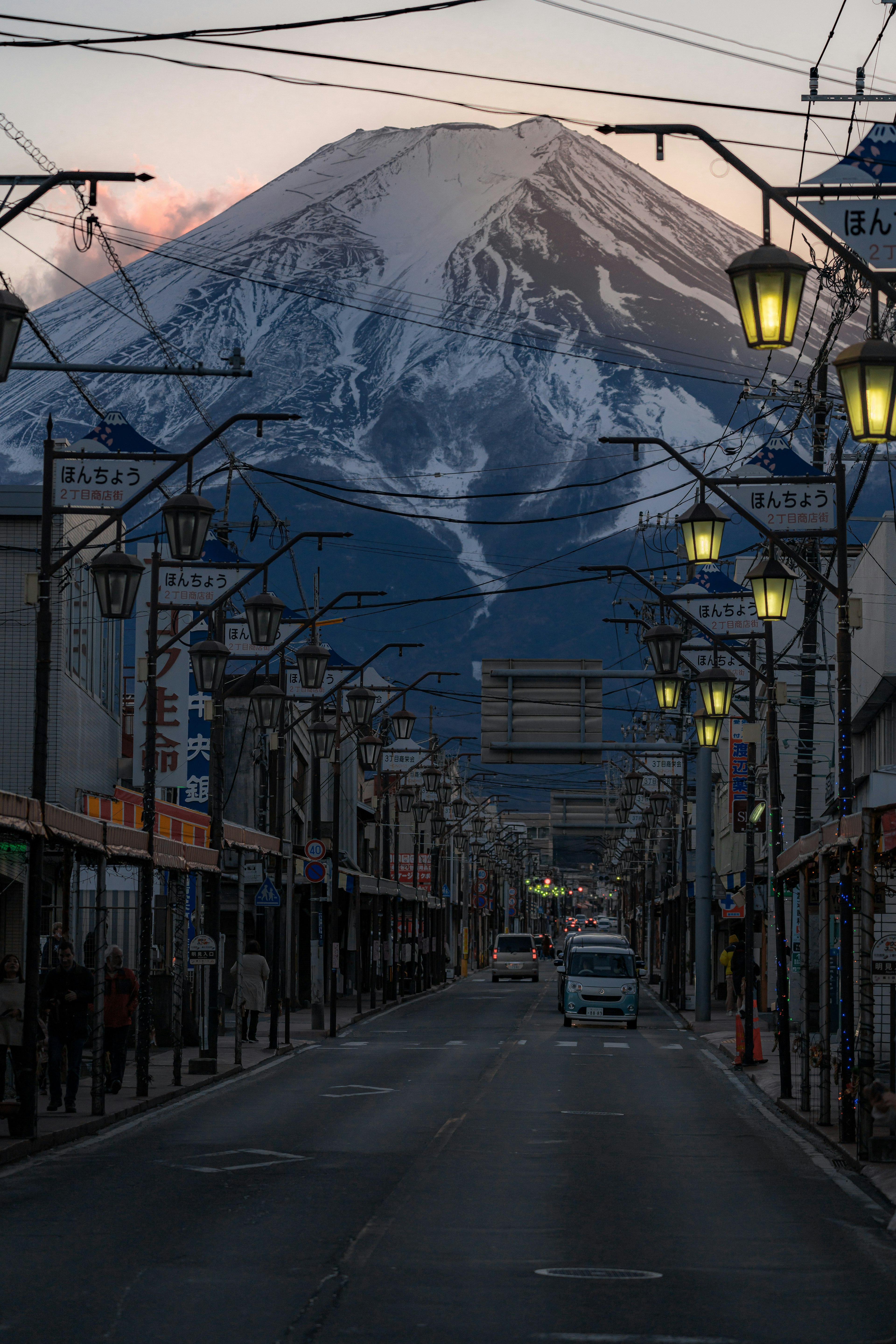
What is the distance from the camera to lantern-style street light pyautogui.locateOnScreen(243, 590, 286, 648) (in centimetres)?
2891

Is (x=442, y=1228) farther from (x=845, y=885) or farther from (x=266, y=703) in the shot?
(x=266, y=703)

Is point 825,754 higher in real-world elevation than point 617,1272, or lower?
higher

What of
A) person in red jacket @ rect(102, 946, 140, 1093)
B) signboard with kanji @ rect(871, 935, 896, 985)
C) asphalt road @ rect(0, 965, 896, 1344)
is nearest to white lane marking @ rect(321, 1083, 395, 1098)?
asphalt road @ rect(0, 965, 896, 1344)

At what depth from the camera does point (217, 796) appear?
30922mm

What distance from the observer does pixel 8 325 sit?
1407cm

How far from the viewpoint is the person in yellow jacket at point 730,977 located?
4531 cm

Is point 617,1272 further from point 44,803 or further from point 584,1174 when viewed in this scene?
point 44,803

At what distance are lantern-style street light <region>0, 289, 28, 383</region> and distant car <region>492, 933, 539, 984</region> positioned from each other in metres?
77.2

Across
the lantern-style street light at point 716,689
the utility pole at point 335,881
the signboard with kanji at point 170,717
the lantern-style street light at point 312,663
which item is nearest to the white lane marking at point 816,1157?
the lantern-style street light at point 716,689

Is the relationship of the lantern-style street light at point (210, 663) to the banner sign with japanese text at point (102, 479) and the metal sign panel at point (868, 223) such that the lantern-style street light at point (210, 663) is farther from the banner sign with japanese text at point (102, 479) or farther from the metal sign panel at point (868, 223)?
the metal sign panel at point (868, 223)

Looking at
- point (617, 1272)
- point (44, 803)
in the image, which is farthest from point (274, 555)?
point (617, 1272)

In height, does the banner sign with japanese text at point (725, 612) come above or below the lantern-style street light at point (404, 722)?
above

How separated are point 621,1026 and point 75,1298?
125 ft

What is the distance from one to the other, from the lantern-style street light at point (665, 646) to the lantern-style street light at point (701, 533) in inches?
198
